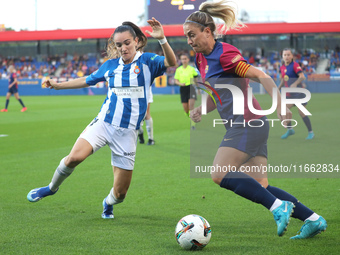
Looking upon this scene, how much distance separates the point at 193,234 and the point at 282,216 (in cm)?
78

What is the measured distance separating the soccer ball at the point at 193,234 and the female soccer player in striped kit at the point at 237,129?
0.43 metres

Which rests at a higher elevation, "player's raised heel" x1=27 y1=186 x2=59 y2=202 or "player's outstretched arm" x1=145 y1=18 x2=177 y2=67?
"player's outstretched arm" x1=145 y1=18 x2=177 y2=67

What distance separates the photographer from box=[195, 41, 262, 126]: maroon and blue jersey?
4.32 meters

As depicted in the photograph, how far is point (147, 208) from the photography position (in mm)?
5980

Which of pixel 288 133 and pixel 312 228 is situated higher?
pixel 312 228

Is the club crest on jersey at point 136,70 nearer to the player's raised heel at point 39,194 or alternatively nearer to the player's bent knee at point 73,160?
the player's bent knee at point 73,160

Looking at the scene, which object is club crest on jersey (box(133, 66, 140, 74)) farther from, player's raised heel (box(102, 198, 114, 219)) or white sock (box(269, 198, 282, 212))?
white sock (box(269, 198, 282, 212))

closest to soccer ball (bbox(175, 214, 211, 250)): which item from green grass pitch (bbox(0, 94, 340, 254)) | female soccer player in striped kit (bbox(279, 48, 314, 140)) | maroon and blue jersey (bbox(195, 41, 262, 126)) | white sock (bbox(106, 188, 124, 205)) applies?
green grass pitch (bbox(0, 94, 340, 254))

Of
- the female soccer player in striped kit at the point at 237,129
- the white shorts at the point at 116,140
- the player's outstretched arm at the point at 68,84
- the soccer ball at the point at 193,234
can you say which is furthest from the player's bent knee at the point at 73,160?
the female soccer player in striped kit at the point at 237,129

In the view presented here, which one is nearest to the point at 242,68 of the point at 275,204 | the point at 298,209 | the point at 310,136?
the point at 275,204

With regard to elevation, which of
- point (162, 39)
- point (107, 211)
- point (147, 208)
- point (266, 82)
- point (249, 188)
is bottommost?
point (147, 208)

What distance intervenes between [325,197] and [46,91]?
37175mm

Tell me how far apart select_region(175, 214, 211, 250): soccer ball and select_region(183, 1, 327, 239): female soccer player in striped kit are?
0.43 metres

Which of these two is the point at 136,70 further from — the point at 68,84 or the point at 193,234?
the point at 193,234
